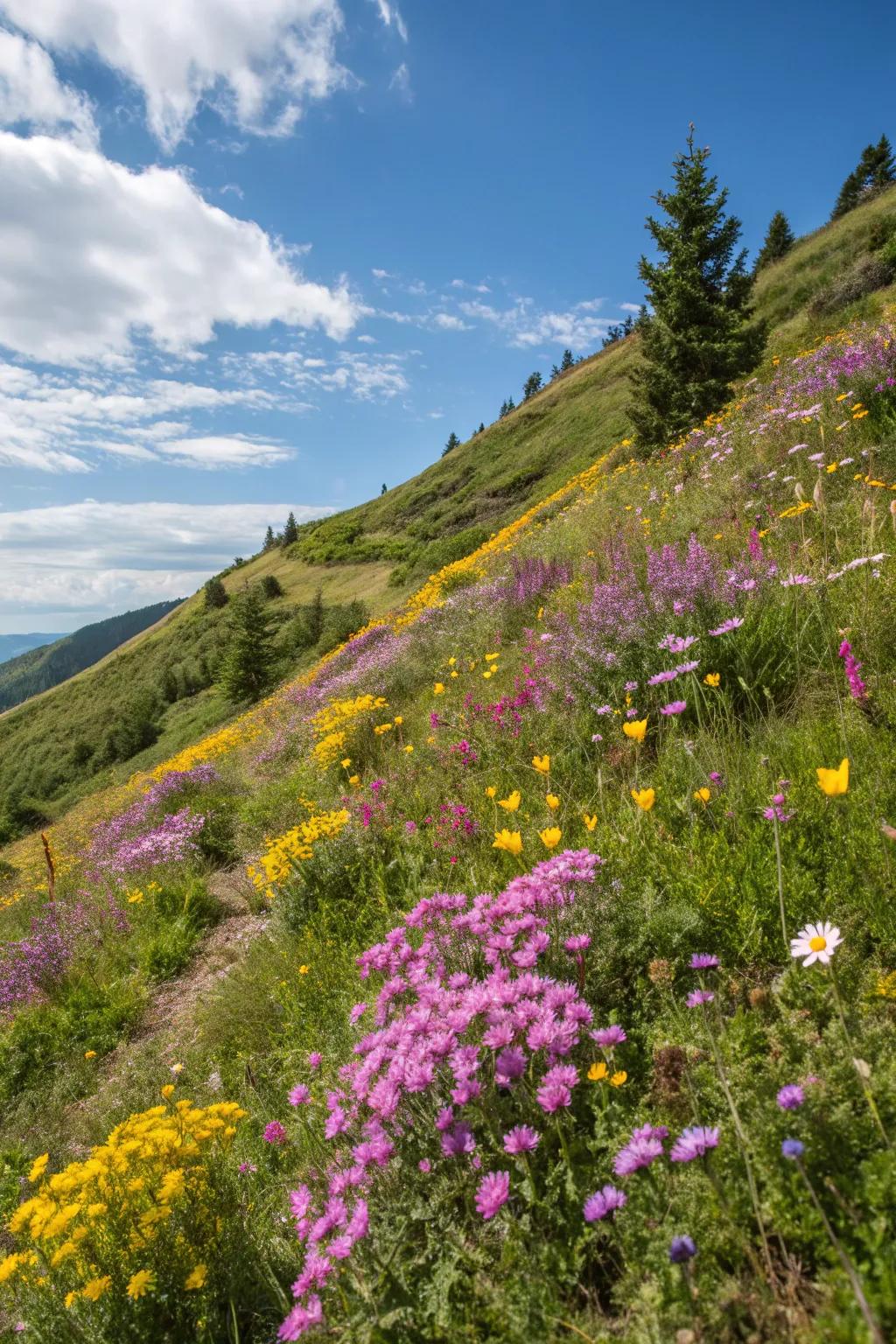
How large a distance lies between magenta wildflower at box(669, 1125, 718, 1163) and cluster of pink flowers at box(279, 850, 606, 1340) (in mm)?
304

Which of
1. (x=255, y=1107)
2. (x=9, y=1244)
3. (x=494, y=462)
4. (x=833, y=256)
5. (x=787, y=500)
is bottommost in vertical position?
(x=9, y=1244)

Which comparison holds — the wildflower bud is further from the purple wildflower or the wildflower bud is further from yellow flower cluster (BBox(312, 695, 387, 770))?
yellow flower cluster (BBox(312, 695, 387, 770))

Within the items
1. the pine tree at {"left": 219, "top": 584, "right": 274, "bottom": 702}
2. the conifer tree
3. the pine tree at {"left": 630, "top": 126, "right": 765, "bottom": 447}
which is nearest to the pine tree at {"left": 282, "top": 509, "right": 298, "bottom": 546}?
the conifer tree

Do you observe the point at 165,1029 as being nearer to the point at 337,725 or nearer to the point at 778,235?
the point at 337,725

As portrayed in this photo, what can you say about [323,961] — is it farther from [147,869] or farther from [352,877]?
[147,869]

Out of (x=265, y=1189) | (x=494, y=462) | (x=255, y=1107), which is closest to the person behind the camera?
(x=265, y=1189)

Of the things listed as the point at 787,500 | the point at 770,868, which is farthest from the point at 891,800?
the point at 787,500

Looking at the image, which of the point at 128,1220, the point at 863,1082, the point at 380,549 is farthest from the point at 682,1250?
the point at 380,549

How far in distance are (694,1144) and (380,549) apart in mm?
64832

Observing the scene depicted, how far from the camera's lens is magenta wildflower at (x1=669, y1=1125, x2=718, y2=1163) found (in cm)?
129

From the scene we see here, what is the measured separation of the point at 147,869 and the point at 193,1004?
2.71m

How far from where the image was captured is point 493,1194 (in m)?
1.42

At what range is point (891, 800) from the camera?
84.4 inches

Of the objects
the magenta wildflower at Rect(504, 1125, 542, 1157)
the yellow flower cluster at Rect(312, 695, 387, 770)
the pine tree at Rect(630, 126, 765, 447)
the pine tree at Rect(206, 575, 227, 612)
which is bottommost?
the magenta wildflower at Rect(504, 1125, 542, 1157)
